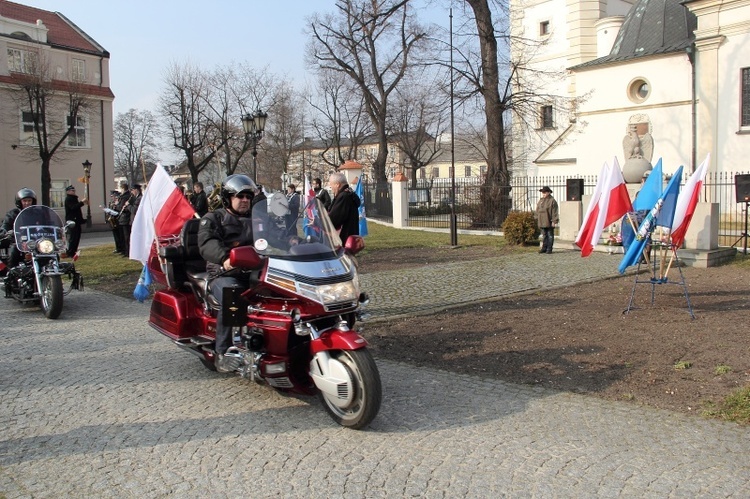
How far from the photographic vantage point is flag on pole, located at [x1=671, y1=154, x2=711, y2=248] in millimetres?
8375

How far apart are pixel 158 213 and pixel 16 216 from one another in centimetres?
456

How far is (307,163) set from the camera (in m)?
70.7

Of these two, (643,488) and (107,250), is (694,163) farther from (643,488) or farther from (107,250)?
(643,488)

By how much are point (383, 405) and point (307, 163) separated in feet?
219

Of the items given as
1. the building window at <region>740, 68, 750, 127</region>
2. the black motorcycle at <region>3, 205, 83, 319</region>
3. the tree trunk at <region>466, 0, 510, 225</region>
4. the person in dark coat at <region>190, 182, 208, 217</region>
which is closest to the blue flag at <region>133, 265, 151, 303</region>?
the black motorcycle at <region>3, 205, 83, 319</region>

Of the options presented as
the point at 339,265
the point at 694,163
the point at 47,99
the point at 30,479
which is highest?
the point at 47,99

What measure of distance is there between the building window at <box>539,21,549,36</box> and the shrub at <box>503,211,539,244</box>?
31.0 m

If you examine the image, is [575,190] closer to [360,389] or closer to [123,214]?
[123,214]

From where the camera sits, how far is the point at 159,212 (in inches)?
273

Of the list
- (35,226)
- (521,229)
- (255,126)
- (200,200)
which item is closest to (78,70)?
(255,126)

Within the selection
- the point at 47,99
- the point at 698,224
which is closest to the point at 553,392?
the point at 698,224

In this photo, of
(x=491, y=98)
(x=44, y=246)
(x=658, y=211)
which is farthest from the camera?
(x=491, y=98)

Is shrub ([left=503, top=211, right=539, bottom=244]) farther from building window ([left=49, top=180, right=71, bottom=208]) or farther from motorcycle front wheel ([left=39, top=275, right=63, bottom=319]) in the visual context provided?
building window ([left=49, top=180, right=71, bottom=208])

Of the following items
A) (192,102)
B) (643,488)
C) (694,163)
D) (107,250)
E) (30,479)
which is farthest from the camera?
(192,102)
